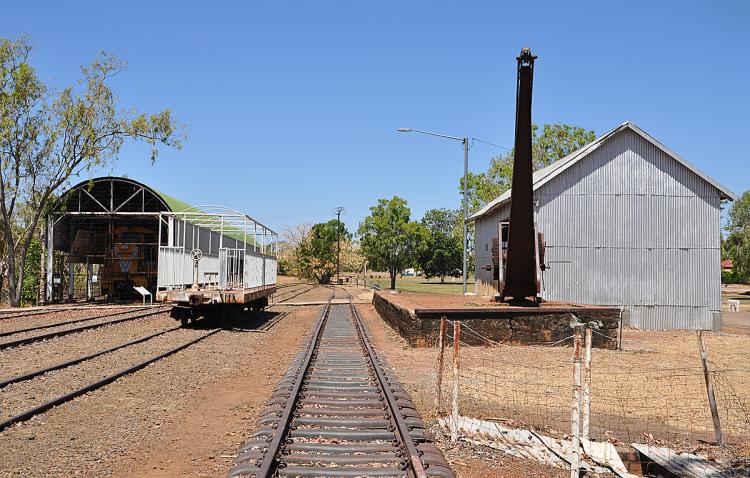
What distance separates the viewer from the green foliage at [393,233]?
62406 millimetres

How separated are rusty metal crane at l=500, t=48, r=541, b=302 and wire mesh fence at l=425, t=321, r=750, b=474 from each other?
6.94 feet

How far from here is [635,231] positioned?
25156 mm

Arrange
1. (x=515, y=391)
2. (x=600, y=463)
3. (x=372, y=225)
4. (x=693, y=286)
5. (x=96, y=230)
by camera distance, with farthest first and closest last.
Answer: (x=372, y=225) → (x=96, y=230) → (x=693, y=286) → (x=515, y=391) → (x=600, y=463)

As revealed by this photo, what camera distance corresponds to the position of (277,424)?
785 centimetres

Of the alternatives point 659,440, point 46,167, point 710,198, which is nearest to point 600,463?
point 659,440

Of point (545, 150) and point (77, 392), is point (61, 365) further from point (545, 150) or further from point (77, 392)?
point (545, 150)

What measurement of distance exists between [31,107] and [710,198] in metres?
32.3

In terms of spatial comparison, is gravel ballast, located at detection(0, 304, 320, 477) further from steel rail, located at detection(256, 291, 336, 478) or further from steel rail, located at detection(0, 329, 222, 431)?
steel rail, located at detection(256, 291, 336, 478)

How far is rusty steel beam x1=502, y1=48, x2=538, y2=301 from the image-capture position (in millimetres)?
14234

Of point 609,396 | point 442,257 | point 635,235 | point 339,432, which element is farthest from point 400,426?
point 442,257

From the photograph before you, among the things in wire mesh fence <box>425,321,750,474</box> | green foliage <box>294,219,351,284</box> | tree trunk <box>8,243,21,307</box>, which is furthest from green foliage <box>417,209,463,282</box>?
wire mesh fence <box>425,321,750,474</box>

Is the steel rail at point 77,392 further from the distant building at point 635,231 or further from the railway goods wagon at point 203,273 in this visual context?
the distant building at point 635,231

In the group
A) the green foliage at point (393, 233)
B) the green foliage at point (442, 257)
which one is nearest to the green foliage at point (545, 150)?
the green foliage at point (393, 233)

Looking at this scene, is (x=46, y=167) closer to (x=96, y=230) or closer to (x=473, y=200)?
(x=96, y=230)
